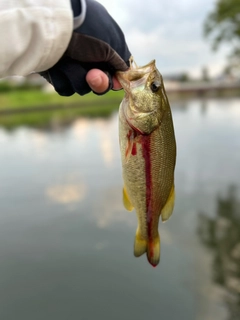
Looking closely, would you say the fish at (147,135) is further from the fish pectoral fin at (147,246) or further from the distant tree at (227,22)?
the distant tree at (227,22)

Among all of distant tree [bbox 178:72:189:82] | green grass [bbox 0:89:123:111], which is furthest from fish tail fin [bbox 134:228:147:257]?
distant tree [bbox 178:72:189:82]

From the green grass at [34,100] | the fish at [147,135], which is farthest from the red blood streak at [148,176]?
the green grass at [34,100]

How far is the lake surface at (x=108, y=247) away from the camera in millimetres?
5910

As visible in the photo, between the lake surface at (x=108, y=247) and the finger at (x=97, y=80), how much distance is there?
16.5ft

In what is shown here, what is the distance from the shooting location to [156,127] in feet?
6.35

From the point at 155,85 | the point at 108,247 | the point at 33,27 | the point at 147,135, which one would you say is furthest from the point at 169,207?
the point at 108,247

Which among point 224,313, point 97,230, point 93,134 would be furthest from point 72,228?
point 93,134

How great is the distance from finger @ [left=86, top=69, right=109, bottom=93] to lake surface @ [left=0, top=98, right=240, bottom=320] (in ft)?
16.5

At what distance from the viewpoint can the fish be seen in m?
1.90

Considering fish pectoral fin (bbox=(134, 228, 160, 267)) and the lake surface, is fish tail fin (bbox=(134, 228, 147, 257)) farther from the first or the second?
the lake surface

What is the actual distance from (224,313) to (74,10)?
556 cm

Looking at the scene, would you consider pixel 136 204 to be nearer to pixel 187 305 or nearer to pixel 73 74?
pixel 73 74

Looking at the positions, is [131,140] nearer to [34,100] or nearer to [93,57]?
[93,57]

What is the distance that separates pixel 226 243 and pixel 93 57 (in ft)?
22.3
